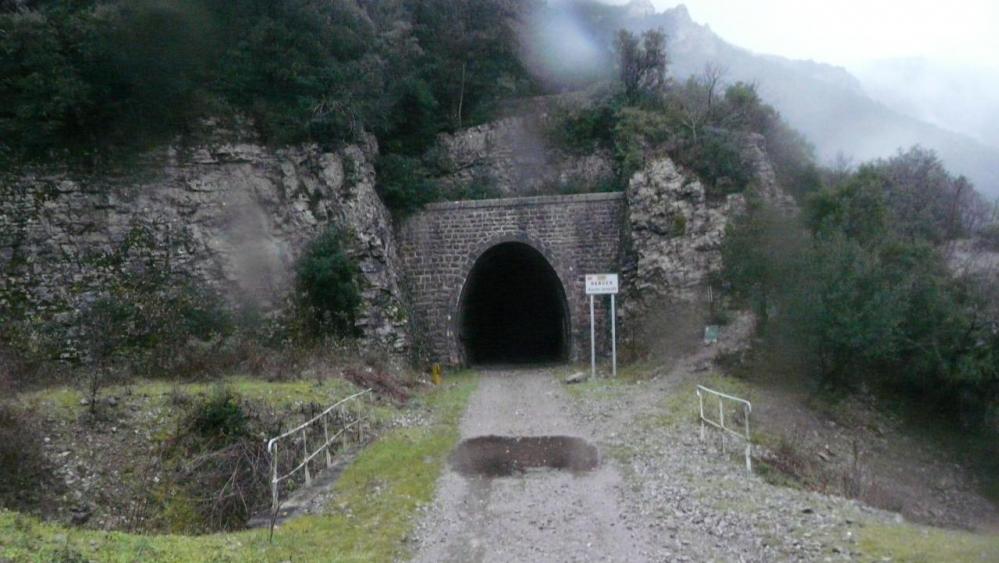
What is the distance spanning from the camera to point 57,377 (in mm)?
15523

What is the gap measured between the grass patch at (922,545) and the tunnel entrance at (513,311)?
16.7m

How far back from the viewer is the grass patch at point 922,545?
711cm

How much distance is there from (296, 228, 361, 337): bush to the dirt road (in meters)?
9.17

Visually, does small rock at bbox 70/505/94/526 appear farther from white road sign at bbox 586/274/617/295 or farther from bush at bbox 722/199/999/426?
bush at bbox 722/199/999/426

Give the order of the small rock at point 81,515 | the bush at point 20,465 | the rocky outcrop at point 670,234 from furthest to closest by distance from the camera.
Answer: the rocky outcrop at point 670,234 → the small rock at point 81,515 → the bush at point 20,465

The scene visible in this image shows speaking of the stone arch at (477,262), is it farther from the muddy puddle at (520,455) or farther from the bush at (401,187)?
the muddy puddle at (520,455)

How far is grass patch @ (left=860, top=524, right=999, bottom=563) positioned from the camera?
7.11 metres

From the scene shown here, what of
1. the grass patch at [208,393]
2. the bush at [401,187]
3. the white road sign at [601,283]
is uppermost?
the bush at [401,187]

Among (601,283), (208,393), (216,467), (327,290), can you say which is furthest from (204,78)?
(216,467)

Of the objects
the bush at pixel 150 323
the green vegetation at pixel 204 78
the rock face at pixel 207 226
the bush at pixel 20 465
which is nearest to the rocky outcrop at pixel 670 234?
the green vegetation at pixel 204 78

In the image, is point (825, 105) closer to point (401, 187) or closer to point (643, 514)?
point (401, 187)

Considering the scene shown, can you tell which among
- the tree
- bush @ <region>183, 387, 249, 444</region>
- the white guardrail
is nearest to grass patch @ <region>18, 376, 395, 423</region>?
bush @ <region>183, 387, 249, 444</region>

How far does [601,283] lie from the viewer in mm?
20500

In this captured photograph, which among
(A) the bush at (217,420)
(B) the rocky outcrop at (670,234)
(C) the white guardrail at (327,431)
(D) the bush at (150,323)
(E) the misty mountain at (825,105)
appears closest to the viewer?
(C) the white guardrail at (327,431)
